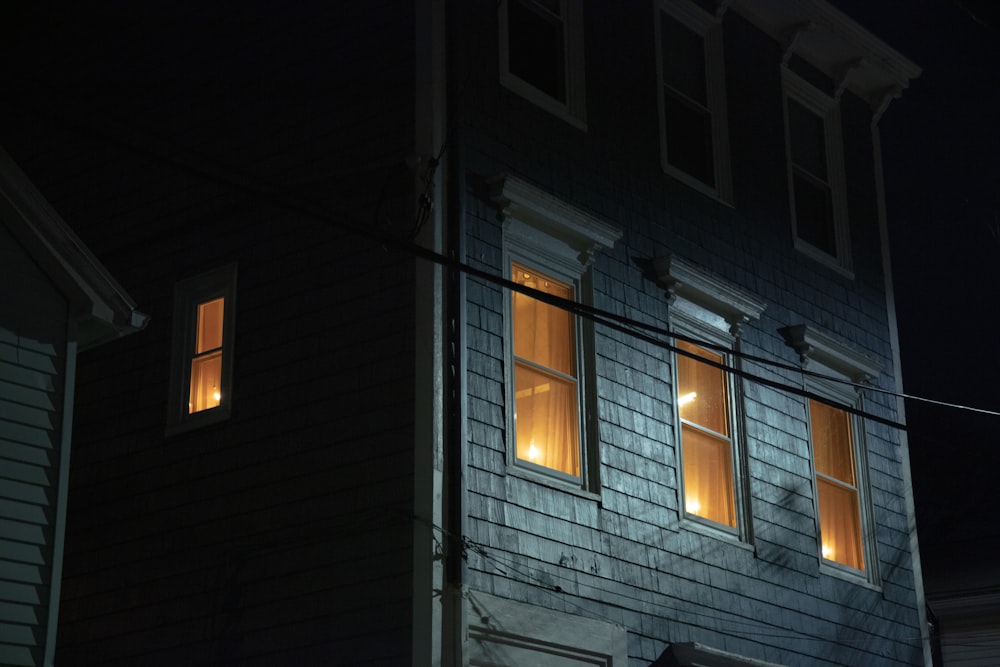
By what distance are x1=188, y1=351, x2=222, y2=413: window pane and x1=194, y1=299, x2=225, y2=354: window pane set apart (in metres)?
0.10

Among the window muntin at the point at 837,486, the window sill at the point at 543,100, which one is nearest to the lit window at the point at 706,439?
the window muntin at the point at 837,486

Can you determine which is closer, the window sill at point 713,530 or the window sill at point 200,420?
the window sill at point 200,420

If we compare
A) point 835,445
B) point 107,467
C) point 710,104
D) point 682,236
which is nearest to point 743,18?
point 710,104

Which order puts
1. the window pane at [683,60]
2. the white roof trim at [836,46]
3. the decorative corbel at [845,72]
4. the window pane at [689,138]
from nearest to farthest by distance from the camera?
the window pane at [689,138] → the window pane at [683,60] → the white roof trim at [836,46] → the decorative corbel at [845,72]

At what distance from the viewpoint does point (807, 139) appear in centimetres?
1767

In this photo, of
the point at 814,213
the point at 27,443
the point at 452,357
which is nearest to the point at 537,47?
the point at 452,357

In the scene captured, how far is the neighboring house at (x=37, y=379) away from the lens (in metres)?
10.3

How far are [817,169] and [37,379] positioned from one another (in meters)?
10.2

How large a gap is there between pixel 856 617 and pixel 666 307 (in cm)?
416

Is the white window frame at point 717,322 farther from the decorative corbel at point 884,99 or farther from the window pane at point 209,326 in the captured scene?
the decorative corbel at point 884,99

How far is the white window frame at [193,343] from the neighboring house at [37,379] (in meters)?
1.55

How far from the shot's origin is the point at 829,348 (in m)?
16.3

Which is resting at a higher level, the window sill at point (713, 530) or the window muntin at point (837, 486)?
the window muntin at point (837, 486)

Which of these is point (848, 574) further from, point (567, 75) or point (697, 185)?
point (567, 75)
